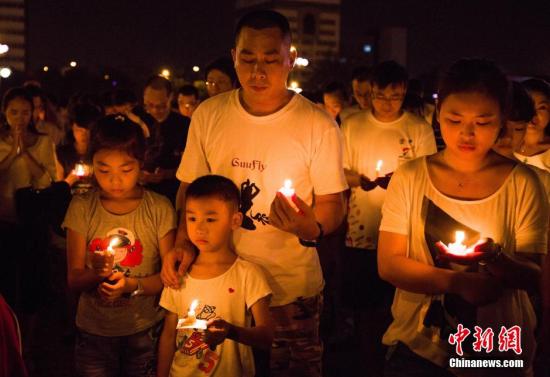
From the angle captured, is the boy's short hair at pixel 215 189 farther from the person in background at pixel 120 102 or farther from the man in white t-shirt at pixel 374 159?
the person in background at pixel 120 102

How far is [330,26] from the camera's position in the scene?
135250 mm

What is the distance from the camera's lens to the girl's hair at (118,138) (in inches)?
154

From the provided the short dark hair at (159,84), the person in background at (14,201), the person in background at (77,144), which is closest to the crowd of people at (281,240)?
the person in background at (14,201)

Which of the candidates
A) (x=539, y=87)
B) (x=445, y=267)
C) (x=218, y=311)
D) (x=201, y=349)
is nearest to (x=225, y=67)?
(x=539, y=87)

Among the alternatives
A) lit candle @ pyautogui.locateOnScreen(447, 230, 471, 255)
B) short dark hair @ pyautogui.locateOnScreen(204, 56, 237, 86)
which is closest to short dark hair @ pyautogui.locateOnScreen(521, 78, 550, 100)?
short dark hair @ pyautogui.locateOnScreen(204, 56, 237, 86)

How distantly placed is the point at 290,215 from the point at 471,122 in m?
0.85

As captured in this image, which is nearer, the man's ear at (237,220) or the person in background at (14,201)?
the man's ear at (237,220)

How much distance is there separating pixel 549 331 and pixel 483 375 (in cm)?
54

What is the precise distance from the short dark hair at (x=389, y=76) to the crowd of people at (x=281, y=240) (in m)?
0.87

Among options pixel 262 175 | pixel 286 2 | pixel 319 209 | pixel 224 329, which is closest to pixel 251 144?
pixel 262 175

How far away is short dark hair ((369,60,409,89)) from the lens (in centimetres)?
562

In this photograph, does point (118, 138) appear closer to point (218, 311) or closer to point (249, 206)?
point (249, 206)

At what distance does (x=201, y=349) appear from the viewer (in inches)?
131

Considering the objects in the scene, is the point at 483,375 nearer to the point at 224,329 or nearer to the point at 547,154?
the point at 224,329
